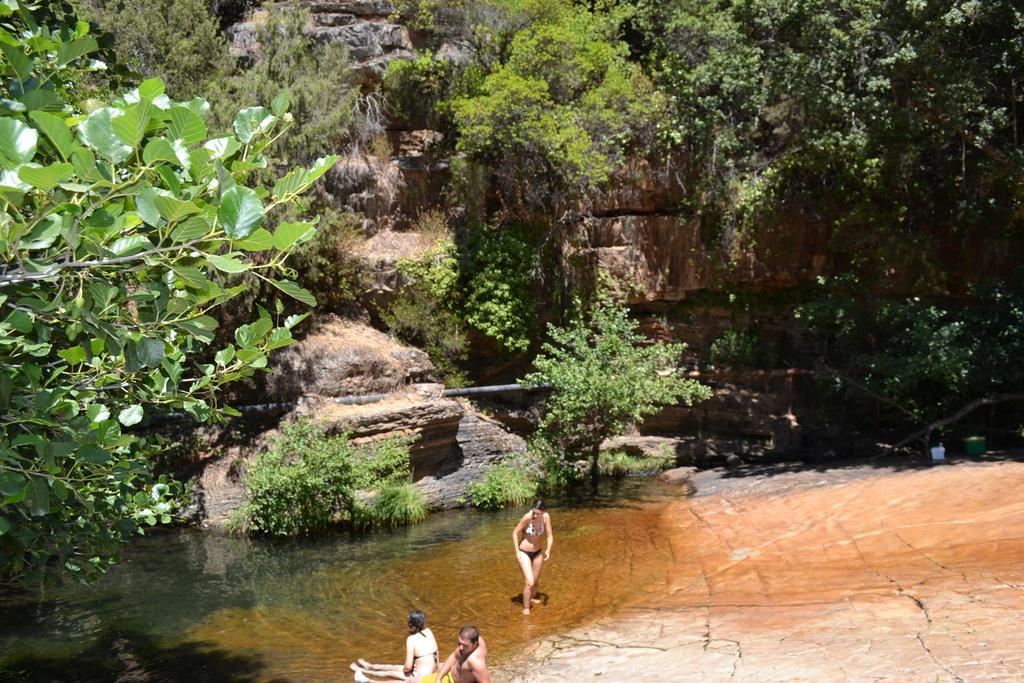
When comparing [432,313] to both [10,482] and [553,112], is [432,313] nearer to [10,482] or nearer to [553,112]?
[553,112]

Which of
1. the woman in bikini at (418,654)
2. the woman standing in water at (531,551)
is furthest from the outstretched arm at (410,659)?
the woman standing in water at (531,551)

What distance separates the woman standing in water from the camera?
35.0ft

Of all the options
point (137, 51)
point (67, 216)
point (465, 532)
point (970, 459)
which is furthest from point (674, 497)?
point (137, 51)

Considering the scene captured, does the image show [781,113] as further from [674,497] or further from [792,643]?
[792,643]

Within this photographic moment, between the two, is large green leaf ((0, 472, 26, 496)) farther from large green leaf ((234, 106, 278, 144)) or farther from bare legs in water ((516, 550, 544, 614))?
bare legs in water ((516, 550, 544, 614))

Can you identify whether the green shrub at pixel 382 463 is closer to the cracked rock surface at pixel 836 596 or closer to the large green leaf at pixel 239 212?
the cracked rock surface at pixel 836 596

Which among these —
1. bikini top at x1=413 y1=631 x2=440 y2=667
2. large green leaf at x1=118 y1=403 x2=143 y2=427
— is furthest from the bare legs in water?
large green leaf at x1=118 y1=403 x2=143 y2=427

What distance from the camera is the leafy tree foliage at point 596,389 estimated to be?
1669 centimetres

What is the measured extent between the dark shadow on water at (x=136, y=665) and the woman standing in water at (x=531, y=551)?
330cm

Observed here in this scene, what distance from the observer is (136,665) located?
368 inches

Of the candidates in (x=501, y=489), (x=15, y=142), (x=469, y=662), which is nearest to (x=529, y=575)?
(x=469, y=662)

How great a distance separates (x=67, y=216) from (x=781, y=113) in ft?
59.3

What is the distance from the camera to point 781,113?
1938 centimetres

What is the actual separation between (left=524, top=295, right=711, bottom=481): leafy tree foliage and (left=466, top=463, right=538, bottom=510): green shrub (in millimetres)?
823
